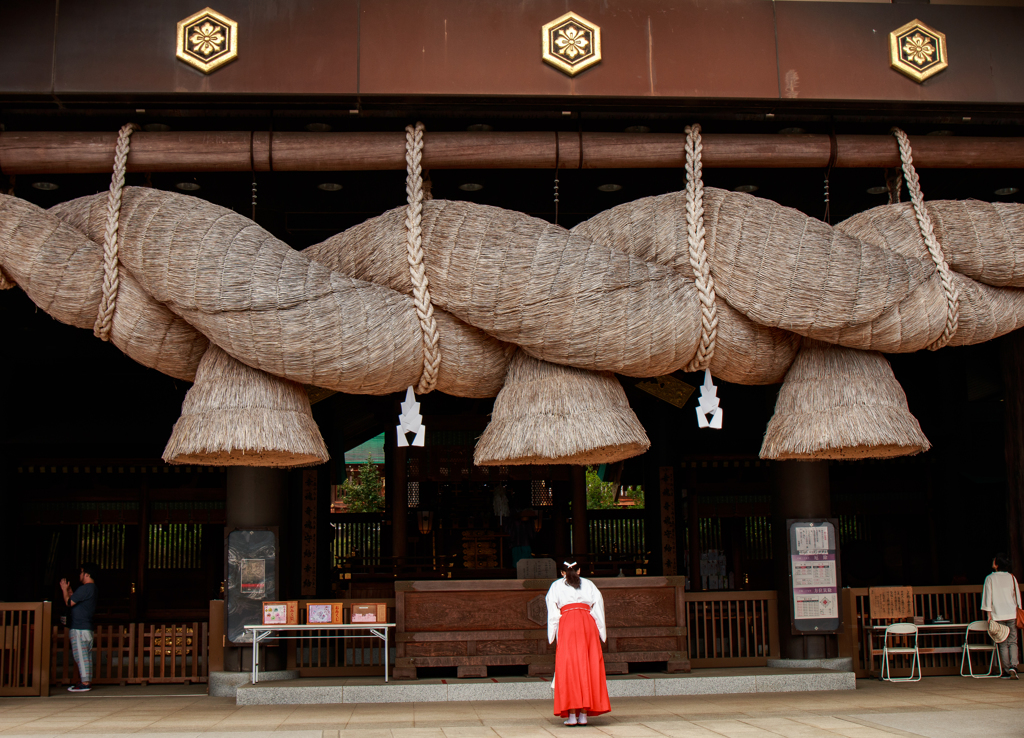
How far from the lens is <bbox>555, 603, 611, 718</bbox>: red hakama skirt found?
16.4 ft

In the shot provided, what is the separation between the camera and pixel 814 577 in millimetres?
7176

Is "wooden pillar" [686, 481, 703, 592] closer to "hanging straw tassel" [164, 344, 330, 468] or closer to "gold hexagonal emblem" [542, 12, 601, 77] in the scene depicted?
"gold hexagonal emblem" [542, 12, 601, 77]

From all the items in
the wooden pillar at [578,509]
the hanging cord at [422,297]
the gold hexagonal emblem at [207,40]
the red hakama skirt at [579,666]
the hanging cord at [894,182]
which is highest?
the gold hexagonal emblem at [207,40]

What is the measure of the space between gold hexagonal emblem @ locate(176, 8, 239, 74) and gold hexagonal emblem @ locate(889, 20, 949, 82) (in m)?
3.63

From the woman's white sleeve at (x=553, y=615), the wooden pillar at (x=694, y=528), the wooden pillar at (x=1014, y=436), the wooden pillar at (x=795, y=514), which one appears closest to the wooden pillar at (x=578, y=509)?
the wooden pillar at (x=694, y=528)

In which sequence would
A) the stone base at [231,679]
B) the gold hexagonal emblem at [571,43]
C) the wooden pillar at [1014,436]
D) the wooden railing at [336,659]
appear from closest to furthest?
the gold hexagonal emblem at [571,43]
the stone base at [231,679]
the wooden railing at [336,659]
the wooden pillar at [1014,436]

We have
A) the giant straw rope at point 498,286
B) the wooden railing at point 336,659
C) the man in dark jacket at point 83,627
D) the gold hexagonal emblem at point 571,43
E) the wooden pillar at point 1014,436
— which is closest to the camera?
the giant straw rope at point 498,286

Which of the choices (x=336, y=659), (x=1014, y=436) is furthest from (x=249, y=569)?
(x=1014, y=436)

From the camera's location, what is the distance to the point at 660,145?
5.06m

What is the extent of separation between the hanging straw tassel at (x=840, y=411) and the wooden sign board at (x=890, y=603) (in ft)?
11.0

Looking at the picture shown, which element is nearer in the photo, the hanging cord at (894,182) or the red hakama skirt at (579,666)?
the red hakama skirt at (579,666)

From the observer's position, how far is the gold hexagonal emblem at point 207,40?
15.4 ft

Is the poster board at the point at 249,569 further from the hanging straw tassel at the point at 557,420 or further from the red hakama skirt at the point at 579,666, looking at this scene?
the hanging straw tassel at the point at 557,420

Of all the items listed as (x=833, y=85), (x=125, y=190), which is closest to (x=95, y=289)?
(x=125, y=190)
